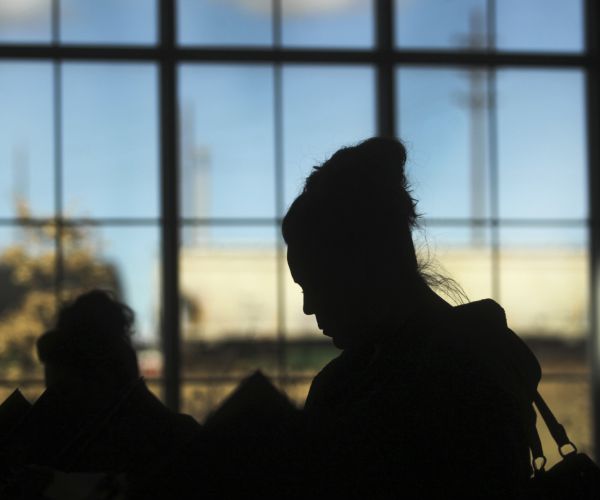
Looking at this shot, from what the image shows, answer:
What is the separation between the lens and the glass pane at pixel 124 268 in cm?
748

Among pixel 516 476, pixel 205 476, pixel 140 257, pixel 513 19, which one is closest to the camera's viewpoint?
pixel 205 476

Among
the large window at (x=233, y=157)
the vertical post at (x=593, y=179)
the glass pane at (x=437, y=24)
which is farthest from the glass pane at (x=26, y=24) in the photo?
the vertical post at (x=593, y=179)

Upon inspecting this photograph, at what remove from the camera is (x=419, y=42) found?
25.8ft

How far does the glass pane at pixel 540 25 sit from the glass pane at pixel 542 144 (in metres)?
0.25

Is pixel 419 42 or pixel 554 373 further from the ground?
pixel 419 42

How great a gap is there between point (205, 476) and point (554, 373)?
743 centimetres

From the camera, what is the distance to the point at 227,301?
7.68 meters

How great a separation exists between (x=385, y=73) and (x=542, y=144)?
1.58m

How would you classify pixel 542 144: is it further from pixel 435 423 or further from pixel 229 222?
pixel 435 423

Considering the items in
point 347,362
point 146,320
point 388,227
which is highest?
point 388,227

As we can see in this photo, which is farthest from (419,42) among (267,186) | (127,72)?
(127,72)

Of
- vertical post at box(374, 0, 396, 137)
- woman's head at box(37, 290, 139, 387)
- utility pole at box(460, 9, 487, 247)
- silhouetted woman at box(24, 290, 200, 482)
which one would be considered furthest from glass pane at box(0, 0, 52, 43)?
silhouetted woman at box(24, 290, 200, 482)

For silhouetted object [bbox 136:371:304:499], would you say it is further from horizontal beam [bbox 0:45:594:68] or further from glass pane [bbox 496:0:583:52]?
glass pane [bbox 496:0:583:52]

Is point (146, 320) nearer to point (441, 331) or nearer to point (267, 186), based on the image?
point (267, 186)
